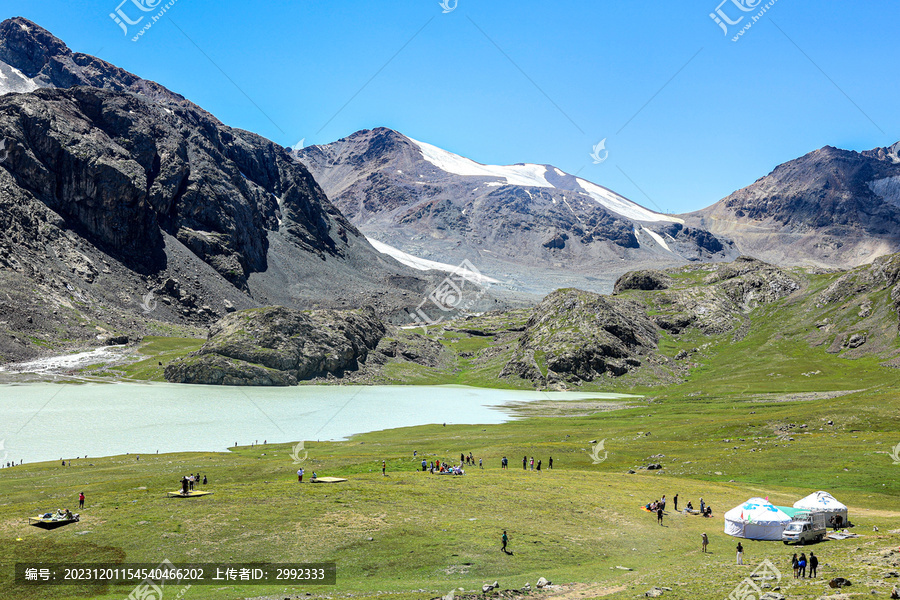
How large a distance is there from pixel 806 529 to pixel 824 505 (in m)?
3.80

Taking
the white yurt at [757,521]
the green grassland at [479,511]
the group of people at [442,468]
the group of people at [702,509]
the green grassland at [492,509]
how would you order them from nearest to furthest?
the green grassland at [492,509] < the green grassland at [479,511] < the white yurt at [757,521] < the group of people at [702,509] < the group of people at [442,468]

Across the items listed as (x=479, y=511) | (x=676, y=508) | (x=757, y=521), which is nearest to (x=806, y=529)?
(x=757, y=521)

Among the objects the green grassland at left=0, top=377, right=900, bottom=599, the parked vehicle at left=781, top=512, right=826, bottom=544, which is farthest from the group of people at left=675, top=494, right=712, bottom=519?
the parked vehicle at left=781, top=512, right=826, bottom=544

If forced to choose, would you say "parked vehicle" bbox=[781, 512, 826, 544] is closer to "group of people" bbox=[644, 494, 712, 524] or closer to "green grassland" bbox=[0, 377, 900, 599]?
"green grassland" bbox=[0, 377, 900, 599]

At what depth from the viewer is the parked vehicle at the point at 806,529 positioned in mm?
43688

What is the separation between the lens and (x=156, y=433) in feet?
383

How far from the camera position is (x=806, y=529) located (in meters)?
43.8

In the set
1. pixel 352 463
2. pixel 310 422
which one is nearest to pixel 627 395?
pixel 310 422

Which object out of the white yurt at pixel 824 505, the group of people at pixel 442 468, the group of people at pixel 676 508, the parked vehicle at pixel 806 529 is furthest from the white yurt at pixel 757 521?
the group of people at pixel 442 468

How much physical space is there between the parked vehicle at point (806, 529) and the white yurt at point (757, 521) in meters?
0.63

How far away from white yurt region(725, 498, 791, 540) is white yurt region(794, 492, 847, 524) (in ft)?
10.0

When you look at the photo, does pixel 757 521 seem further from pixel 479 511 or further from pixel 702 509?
pixel 479 511

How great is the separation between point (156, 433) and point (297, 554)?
9366cm

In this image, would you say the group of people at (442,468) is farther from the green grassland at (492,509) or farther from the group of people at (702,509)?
the group of people at (702,509)
